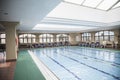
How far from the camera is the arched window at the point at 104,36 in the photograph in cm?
1736

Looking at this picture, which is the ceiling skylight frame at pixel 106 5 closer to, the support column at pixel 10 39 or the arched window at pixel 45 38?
the support column at pixel 10 39

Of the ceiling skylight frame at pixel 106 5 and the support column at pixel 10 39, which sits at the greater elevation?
the ceiling skylight frame at pixel 106 5

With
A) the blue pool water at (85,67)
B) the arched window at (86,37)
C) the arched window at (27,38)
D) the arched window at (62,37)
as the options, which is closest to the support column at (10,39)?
the blue pool water at (85,67)

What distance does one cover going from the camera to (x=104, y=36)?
18.4 meters

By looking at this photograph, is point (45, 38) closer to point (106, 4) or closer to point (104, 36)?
point (104, 36)

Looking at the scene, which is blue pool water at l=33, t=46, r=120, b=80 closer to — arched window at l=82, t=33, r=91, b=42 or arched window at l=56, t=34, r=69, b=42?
arched window at l=82, t=33, r=91, b=42

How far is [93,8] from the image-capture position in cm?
901

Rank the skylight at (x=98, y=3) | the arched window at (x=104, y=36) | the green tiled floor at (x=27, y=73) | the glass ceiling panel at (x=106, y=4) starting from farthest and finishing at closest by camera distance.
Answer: the arched window at (x=104, y=36), the glass ceiling panel at (x=106, y=4), the skylight at (x=98, y=3), the green tiled floor at (x=27, y=73)

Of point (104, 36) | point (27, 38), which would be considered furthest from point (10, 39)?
point (104, 36)

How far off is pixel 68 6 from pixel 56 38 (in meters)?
15.5

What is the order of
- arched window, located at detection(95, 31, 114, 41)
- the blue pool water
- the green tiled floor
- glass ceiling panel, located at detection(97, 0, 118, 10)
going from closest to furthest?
the green tiled floor
the blue pool water
glass ceiling panel, located at detection(97, 0, 118, 10)
arched window, located at detection(95, 31, 114, 41)

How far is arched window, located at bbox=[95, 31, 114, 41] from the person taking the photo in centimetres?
1736

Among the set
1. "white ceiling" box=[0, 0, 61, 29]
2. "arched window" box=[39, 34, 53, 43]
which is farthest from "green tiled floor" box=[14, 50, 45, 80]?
"arched window" box=[39, 34, 53, 43]

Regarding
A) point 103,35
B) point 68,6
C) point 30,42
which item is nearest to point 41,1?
point 68,6
